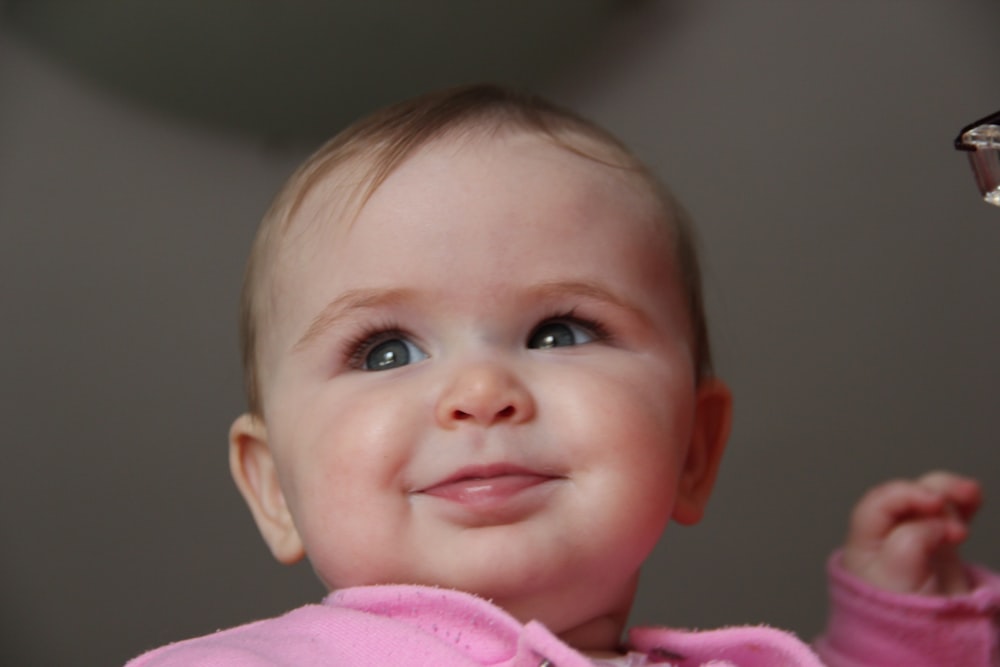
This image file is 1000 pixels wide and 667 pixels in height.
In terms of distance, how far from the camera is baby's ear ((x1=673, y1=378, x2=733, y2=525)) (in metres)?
0.99

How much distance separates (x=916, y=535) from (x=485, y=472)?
49 cm

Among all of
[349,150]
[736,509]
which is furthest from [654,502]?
[736,509]

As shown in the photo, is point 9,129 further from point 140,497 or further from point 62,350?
point 140,497

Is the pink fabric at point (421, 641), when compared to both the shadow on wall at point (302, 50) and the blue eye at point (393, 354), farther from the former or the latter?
the shadow on wall at point (302, 50)

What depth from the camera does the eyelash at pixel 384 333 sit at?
0.86 metres

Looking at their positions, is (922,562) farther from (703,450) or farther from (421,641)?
(421,641)

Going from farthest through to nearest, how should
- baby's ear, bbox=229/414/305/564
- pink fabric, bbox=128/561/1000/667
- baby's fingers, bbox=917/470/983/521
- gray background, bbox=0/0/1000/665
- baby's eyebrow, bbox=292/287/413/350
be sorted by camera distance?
gray background, bbox=0/0/1000/665 < baby's fingers, bbox=917/470/983/521 < baby's ear, bbox=229/414/305/564 < baby's eyebrow, bbox=292/287/413/350 < pink fabric, bbox=128/561/1000/667

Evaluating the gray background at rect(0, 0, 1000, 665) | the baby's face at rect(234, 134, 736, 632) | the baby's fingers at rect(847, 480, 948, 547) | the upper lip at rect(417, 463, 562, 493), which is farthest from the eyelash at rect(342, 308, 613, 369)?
the gray background at rect(0, 0, 1000, 665)

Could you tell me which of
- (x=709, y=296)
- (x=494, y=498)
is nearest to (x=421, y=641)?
(x=494, y=498)

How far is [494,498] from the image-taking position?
775 millimetres

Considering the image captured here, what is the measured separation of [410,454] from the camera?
0.80m

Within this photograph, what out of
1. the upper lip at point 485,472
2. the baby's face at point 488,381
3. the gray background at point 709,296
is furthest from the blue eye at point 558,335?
the gray background at point 709,296

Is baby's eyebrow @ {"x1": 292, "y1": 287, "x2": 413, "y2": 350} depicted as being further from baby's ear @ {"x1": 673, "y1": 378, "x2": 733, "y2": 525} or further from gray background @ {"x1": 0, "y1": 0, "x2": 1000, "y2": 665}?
gray background @ {"x1": 0, "y1": 0, "x2": 1000, "y2": 665}

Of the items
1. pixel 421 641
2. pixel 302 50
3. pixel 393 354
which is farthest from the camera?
pixel 302 50
